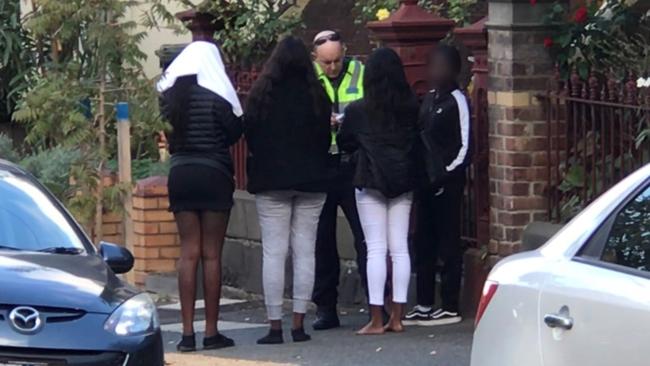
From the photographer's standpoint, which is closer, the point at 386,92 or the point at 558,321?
the point at 558,321

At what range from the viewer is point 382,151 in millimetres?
9133

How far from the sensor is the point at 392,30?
10.1 m

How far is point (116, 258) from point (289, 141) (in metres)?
1.75

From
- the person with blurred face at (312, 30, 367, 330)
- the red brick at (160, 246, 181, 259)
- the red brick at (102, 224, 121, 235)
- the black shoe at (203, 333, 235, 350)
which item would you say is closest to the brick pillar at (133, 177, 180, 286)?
the red brick at (160, 246, 181, 259)

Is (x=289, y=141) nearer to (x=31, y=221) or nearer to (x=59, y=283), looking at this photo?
(x=31, y=221)

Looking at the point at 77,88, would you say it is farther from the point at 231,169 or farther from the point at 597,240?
the point at 597,240

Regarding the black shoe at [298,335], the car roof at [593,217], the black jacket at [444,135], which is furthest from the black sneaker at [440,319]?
the car roof at [593,217]

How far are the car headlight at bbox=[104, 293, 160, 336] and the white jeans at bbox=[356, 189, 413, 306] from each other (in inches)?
94.1

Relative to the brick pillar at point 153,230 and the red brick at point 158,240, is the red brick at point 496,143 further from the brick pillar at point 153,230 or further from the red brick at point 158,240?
the red brick at point 158,240

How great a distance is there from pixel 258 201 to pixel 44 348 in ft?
9.68

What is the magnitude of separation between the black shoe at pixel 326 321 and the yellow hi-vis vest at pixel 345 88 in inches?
51.9

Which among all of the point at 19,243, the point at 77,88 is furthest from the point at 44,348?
the point at 77,88

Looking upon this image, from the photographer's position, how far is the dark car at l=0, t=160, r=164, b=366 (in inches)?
251

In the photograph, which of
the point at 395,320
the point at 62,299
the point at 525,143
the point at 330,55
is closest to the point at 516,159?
the point at 525,143
